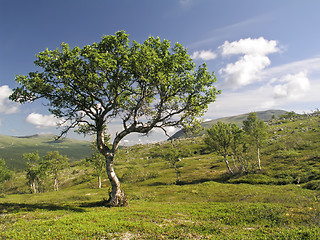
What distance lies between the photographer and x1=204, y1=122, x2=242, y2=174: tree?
182 feet

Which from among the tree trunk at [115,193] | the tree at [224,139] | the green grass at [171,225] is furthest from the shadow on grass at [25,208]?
the tree at [224,139]

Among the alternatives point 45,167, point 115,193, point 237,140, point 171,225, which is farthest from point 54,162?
point 171,225

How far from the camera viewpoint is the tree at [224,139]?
55.4 meters

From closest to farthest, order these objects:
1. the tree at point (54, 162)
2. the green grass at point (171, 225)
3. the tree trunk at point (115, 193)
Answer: the green grass at point (171, 225) → the tree trunk at point (115, 193) → the tree at point (54, 162)

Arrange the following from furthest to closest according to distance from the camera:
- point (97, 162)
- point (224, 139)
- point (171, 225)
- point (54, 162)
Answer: point (54, 162) → point (97, 162) → point (224, 139) → point (171, 225)

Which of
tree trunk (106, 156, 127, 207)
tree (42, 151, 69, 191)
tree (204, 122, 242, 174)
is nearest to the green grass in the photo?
tree trunk (106, 156, 127, 207)

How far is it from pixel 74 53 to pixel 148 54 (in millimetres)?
8625

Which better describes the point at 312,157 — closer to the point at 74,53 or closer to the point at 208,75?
the point at 208,75

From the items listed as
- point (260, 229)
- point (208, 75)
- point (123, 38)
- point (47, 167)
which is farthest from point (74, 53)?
point (47, 167)

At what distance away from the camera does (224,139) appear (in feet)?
185

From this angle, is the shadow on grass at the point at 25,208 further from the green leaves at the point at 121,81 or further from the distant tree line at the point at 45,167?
the distant tree line at the point at 45,167

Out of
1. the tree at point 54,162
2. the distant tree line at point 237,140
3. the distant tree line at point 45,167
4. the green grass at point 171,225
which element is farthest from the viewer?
the tree at point 54,162

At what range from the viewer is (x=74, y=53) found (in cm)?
1889

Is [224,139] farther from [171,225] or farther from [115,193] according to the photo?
[171,225]
